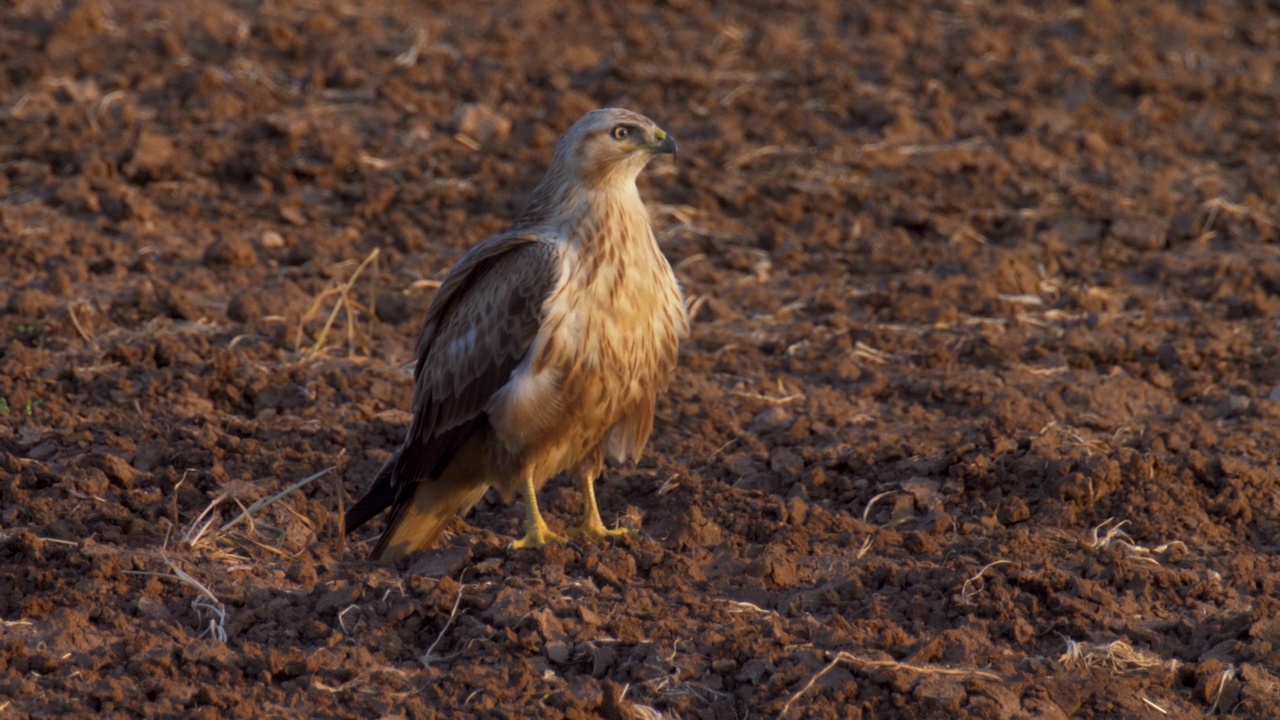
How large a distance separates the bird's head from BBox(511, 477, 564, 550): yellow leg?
1.16 meters

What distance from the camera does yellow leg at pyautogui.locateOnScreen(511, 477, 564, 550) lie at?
598 centimetres

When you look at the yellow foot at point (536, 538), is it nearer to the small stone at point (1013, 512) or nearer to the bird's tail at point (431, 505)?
the bird's tail at point (431, 505)

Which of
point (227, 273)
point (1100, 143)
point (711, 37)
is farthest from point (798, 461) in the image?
point (711, 37)

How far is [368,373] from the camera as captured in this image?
293 inches

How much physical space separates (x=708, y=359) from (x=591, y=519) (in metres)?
1.77

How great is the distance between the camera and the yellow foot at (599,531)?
6.06 m

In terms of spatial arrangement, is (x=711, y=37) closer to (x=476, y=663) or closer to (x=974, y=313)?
(x=974, y=313)

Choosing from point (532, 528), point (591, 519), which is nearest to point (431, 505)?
point (532, 528)

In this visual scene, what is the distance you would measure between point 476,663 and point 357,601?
0.59 m

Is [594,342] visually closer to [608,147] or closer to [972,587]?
[608,147]

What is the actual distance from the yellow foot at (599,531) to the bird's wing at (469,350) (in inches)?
21.4

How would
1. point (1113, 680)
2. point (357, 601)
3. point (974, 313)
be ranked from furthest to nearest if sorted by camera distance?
point (974, 313)
point (357, 601)
point (1113, 680)

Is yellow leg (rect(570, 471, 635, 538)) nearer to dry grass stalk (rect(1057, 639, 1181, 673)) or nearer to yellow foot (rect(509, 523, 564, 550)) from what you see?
yellow foot (rect(509, 523, 564, 550))

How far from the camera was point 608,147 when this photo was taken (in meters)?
6.05
